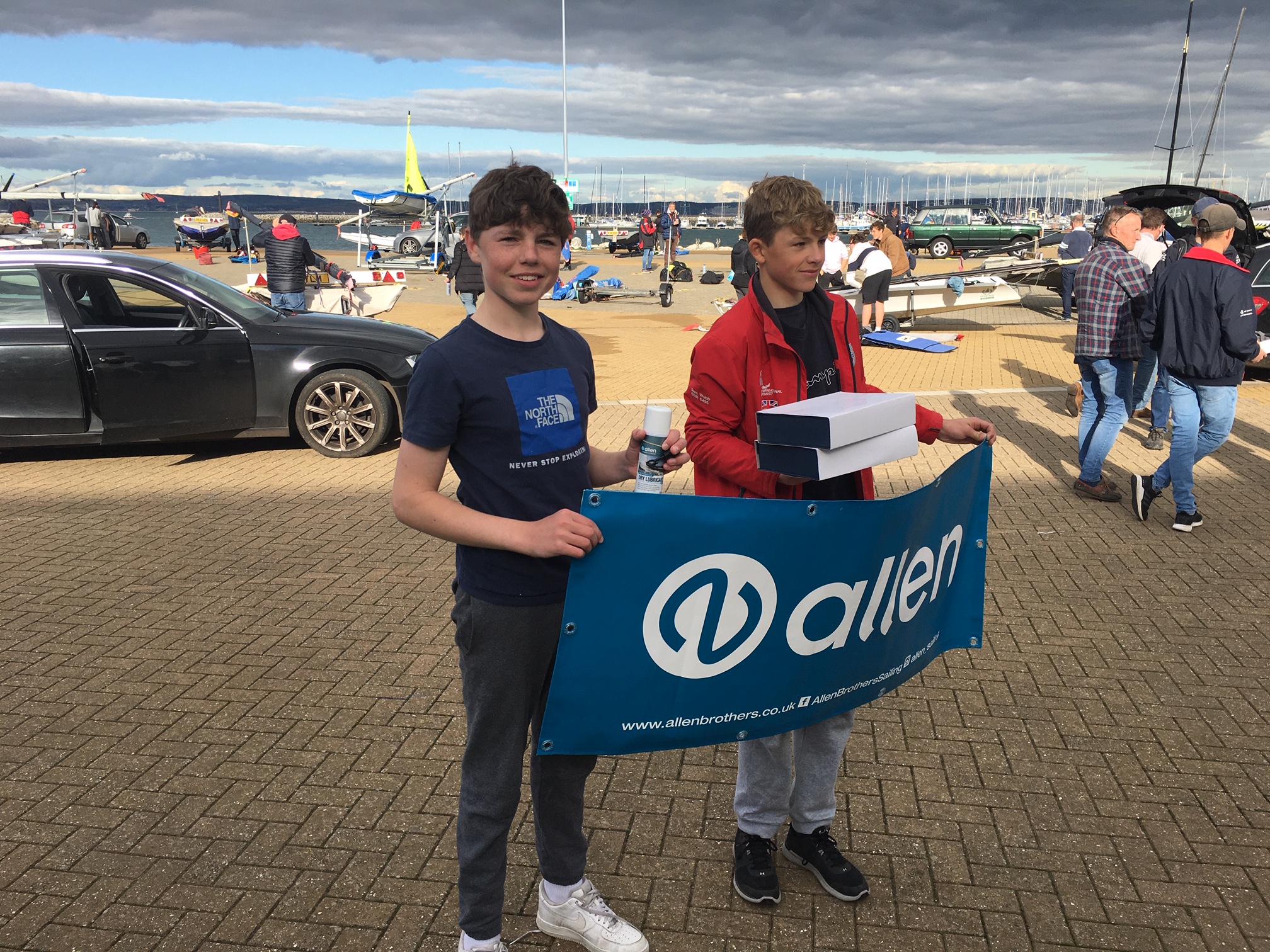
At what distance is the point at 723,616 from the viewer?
2.63m

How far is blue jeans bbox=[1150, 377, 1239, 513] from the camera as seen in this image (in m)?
6.70

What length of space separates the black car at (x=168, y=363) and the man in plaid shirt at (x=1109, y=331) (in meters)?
5.53

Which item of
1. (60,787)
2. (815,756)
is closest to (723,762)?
(815,756)

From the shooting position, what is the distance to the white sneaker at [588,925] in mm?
2859

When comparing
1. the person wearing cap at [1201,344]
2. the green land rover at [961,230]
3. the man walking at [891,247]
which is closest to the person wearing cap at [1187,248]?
the person wearing cap at [1201,344]

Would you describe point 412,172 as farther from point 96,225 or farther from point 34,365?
point 34,365

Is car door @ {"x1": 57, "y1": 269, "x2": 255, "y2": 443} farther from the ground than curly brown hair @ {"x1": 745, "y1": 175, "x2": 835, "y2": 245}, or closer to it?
closer to it

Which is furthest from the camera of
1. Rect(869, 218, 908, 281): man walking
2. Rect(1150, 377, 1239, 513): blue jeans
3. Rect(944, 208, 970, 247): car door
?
Rect(944, 208, 970, 247): car door

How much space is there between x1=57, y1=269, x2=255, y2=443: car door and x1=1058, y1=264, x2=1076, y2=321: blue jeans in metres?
13.8

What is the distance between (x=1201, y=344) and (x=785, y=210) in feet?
16.4

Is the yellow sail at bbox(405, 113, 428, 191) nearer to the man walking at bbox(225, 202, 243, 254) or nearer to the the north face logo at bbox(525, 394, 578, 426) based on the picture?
the man walking at bbox(225, 202, 243, 254)

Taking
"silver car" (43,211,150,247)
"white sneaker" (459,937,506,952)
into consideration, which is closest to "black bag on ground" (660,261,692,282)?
"silver car" (43,211,150,247)

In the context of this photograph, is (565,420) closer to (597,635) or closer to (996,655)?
(597,635)

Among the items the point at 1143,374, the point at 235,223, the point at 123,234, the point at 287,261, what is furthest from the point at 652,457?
the point at 123,234
